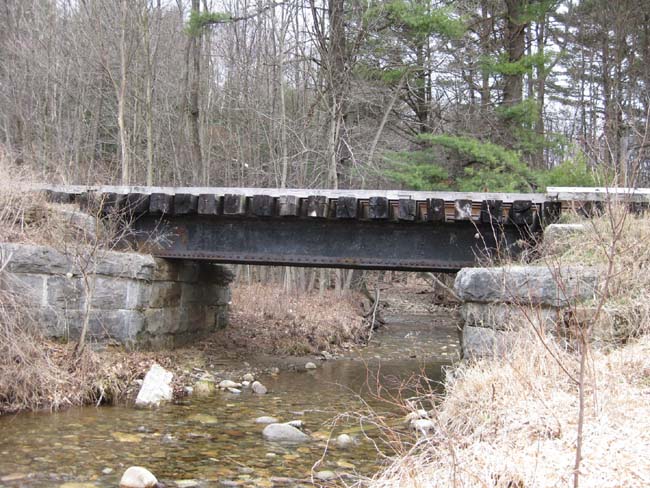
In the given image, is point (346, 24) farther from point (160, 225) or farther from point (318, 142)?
point (160, 225)

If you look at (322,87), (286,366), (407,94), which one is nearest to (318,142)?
(322,87)

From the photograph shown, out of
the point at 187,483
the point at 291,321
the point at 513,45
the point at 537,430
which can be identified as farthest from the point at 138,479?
the point at 513,45

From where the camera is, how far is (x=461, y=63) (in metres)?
16.5

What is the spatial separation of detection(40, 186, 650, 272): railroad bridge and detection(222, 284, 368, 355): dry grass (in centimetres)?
303

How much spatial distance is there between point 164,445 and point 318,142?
12.3m

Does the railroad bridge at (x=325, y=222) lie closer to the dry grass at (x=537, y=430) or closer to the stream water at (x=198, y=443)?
the stream water at (x=198, y=443)

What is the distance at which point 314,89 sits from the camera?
54.8 ft

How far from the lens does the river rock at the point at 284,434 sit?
6.07 meters

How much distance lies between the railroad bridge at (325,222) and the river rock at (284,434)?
11.1ft

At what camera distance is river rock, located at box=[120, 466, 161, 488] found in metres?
4.55

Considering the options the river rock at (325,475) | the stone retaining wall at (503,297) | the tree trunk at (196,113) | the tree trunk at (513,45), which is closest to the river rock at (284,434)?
the river rock at (325,475)

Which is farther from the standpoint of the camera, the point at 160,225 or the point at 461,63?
the point at 461,63

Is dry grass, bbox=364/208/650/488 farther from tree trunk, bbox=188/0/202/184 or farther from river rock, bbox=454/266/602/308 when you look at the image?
tree trunk, bbox=188/0/202/184

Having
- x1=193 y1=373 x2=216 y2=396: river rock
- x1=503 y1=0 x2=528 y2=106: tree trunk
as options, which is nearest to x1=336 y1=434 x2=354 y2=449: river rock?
x1=193 y1=373 x2=216 y2=396: river rock
